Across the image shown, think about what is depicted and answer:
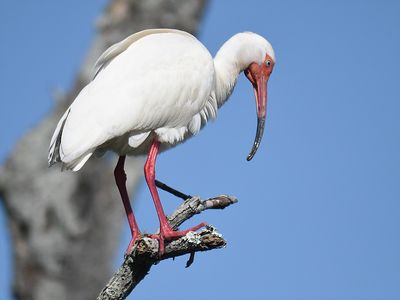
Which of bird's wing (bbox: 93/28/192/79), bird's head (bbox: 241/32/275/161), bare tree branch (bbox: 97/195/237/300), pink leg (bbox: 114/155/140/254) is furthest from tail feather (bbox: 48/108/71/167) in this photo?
bird's head (bbox: 241/32/275/161)

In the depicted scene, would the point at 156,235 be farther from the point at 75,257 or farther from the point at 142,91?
the point at 75,257

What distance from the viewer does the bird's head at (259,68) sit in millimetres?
9180

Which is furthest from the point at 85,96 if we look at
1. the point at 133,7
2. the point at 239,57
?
the point at 133,7

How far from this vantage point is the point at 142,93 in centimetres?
821

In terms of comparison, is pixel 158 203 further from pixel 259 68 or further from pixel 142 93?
pixel 259 68

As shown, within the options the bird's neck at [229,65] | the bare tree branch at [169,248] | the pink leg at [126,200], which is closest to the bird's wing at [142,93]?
the bird's neck at [229,65]

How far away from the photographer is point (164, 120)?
831 cm

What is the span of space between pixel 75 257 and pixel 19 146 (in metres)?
1.41

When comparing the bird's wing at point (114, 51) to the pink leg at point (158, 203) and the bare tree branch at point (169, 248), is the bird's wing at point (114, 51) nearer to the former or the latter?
the pink leg at point (158, 203)

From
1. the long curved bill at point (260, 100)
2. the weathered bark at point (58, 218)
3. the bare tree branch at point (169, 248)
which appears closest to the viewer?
the bare tree branch at point (169, 248)

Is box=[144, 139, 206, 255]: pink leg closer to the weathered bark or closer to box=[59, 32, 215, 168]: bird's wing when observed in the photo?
box=[59, 32, 215, 168]: bird's wing

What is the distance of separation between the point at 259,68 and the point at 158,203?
1884 millimetres

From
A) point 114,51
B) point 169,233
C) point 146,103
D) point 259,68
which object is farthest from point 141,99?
point 259,68

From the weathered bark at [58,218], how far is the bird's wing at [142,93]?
4.09 m
